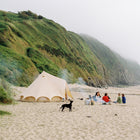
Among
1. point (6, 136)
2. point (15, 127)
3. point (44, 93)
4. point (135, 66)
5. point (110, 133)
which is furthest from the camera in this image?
point (135, 66)

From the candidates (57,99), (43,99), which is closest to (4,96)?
(43,99)

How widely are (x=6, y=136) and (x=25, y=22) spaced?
6385cm

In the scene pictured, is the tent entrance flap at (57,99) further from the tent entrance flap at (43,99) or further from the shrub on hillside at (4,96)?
the shrub on hillside at (4,96)

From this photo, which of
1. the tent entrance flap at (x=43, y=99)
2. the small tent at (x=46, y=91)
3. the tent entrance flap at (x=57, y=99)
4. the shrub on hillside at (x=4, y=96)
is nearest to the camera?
the shrub on hillside at (x=4, y=96)

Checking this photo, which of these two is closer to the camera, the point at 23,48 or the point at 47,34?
the point at 23,48

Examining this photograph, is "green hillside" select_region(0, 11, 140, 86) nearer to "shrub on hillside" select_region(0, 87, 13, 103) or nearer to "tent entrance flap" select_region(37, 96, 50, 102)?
"tent entrance flap" select_region(37, 96, 50, 102)

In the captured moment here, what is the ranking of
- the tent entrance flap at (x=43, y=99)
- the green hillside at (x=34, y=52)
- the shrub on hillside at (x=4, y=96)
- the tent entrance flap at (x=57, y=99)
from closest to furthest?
1. the shrub on hillside at (x=4, y=96)
2. the tent entrance flap at (x=43, y=99)
3. the tent entrance flap at (x=57, y=99)
4. the green hillside at (x=34, y=52)

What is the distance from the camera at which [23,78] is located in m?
31.8

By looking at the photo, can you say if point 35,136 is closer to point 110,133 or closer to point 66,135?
point 66,135

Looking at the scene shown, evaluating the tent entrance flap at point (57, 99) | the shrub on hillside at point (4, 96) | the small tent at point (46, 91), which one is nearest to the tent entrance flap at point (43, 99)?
the small tent at point (46, 91)

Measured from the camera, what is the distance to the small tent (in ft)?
58.2

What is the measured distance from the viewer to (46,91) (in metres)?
18.2

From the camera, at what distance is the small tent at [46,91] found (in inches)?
698

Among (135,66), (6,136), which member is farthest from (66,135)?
(135,66)
